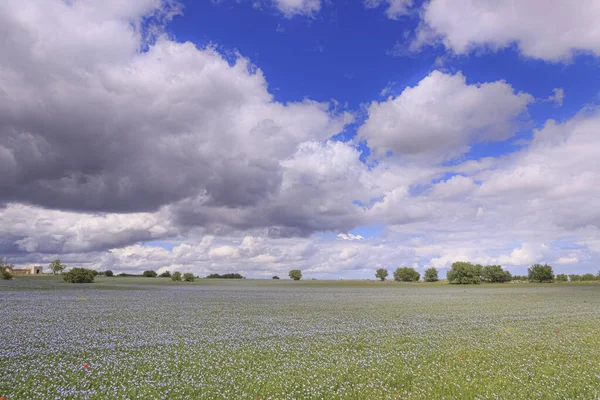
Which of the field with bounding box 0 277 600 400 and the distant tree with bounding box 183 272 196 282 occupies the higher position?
the field with bounding box 0 277 600 400

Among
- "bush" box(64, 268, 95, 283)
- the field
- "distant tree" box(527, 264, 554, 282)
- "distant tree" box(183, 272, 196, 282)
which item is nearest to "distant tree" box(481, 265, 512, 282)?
"distant tree" box(527, 264, 554, 282)

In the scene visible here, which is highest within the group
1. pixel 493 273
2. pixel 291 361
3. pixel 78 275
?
pixel 291 361

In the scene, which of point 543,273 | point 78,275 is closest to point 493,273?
point 543,273

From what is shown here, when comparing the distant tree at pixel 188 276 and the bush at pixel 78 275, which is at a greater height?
the bush at pixel 78 275

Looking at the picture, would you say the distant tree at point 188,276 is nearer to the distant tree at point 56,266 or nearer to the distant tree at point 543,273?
the distant tree at point 56,266

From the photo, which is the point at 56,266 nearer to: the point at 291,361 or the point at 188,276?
the point at 188,276

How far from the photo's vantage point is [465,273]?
563 ft

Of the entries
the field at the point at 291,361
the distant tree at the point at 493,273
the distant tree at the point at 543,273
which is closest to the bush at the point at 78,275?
the field at the point at 291,361

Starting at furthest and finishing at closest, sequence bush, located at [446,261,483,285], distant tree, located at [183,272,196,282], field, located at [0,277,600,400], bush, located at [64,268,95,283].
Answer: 1. bush, located at [446,261,483,285]
2. distant tree, located at [183,272,196,282]
3. bush, located at [64,268,95,283]
4. field, located at [0,277,600,400]

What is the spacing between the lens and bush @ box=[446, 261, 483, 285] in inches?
6749

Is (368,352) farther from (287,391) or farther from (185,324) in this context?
(185,324)

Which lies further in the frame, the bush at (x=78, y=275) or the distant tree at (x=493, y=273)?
the distant tree at (x=493, y=273)

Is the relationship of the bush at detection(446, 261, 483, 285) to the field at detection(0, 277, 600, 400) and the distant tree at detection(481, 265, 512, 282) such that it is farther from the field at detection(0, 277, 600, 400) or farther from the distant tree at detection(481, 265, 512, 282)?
the field at detection(0, 277, 600, 400)

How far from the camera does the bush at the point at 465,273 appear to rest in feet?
562
